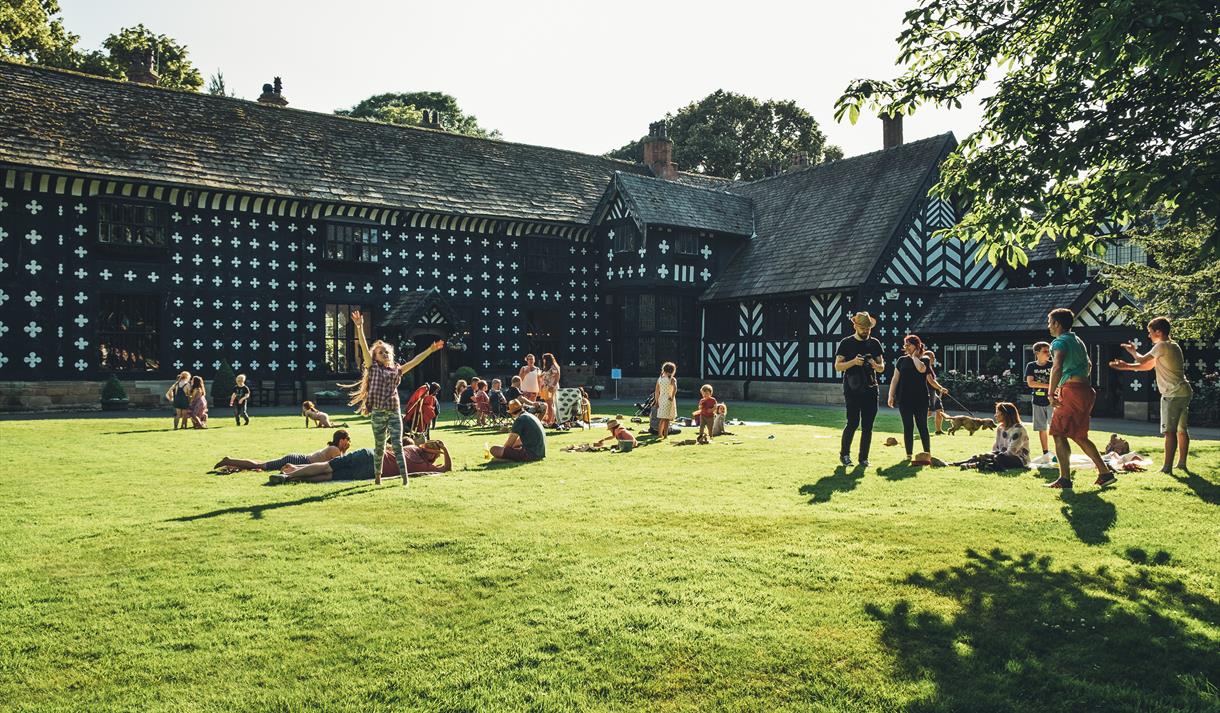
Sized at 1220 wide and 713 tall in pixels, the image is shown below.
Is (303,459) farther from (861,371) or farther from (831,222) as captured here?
(831,222)

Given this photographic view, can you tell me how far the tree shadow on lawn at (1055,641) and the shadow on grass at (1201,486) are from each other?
11.0 ft

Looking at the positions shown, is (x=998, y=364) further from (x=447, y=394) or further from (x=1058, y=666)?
(x=1058, y=666)

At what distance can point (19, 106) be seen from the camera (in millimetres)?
24547

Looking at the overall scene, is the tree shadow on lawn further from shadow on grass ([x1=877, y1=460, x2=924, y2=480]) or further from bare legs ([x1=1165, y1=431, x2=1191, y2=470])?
bare legs ([x1=1165, y1=431, x2=1191, y2=470])

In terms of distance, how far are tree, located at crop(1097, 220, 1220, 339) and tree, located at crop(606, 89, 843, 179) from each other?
35.0 metres

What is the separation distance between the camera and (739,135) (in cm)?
5388

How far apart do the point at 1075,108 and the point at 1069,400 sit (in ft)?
Answer: 10.1

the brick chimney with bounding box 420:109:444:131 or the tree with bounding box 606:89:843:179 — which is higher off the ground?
the tree with bounding box 606:89:843:179

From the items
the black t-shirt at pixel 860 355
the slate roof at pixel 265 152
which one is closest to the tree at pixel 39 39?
the slate roof at pixel 265 152

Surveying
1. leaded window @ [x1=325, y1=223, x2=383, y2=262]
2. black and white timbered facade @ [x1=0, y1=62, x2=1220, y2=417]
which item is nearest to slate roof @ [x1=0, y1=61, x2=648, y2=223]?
black and white timbered facade @ [x1=0, y1=62, x2=1220, y2=417]

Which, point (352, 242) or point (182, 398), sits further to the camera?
point (352, 242)

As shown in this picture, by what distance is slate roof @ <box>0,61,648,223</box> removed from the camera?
24453 millimetres

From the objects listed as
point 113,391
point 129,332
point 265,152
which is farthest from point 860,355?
point 265,152

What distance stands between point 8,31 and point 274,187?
18497 mm
